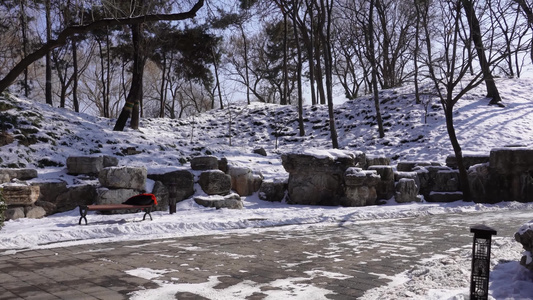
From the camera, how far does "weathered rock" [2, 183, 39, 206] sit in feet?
35.7


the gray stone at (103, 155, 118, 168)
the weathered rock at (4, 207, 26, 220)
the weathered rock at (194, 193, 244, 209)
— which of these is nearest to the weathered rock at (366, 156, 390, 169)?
the weathered rock at (194, 193, 244, 209)

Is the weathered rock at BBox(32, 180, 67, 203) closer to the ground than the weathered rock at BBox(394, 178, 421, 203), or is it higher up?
higher up

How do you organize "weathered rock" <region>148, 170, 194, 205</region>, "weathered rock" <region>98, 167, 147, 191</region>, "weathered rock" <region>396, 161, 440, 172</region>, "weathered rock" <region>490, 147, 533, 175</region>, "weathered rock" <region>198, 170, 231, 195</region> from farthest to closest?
"weathered rock" <region>396, 161, 440, 172</region> < "weathered rock" <region>490, 147, 533, 175</region> < "weathered rock" <region>198, 170, 231, 195</region> < "weathered rock" <region>148, 170, 194, 205</region> < "weathered rock" <region>98, 167, 147, 191</region>

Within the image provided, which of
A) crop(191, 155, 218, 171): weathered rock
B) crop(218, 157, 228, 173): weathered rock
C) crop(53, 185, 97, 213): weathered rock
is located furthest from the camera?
crop(218, 157, 228, 173): weathered rock

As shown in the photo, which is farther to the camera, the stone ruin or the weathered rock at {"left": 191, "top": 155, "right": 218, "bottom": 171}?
the weathered rock at {"left": 191, "top": 155, "right": 218, "bottom": 171}

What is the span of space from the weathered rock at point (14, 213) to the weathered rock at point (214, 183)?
5.10m

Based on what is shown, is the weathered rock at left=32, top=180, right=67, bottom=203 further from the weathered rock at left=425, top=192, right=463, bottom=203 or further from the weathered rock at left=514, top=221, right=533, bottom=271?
the weathered rock at left=425, top=192, right=463, bottom=203

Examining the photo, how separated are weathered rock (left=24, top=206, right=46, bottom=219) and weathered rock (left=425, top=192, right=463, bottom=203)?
39.6ft

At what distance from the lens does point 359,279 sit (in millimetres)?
5766

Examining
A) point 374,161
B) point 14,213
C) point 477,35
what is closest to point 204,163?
point 14,213

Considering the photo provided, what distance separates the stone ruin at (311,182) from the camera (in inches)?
501

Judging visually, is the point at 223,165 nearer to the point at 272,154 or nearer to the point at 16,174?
the point at 16,174

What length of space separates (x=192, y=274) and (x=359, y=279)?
2132 millimetres

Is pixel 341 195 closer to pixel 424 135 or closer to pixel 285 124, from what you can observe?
pixel 424 135
